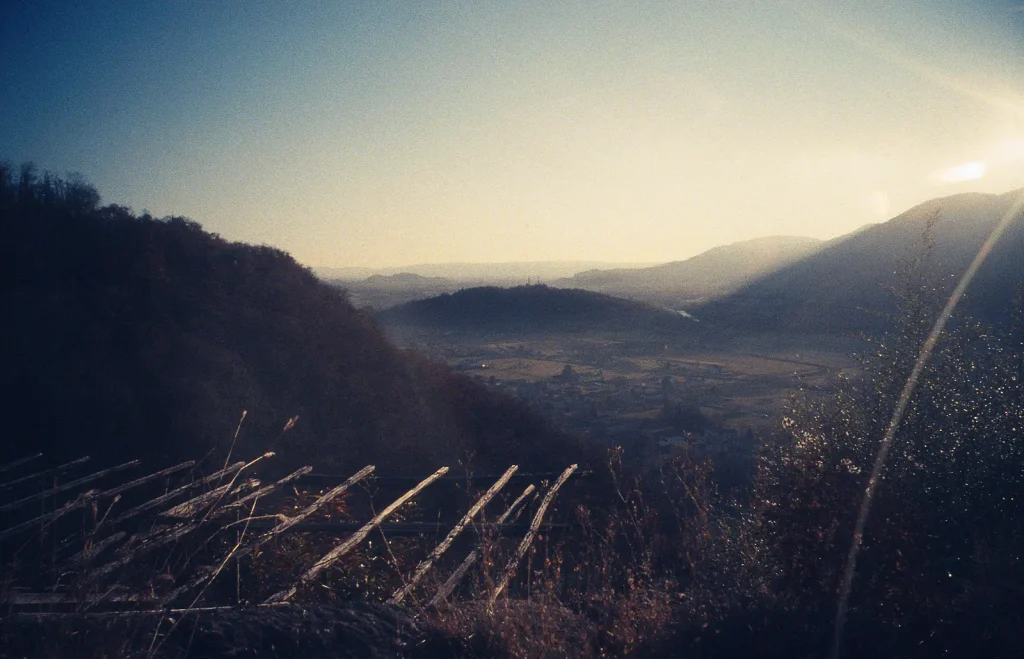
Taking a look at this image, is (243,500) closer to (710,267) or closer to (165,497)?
(165,497)

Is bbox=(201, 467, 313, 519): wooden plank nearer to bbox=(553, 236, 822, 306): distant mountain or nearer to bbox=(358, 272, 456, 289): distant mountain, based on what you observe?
bbox=(553, 236, 822, 306): distant mountain

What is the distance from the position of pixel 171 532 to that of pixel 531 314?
42.1 meters

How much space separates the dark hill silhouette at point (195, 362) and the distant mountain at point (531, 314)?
28.6m

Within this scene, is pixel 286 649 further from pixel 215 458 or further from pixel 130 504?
pixel 215 458

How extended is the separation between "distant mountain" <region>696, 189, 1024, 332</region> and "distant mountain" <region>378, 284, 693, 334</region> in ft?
17.5

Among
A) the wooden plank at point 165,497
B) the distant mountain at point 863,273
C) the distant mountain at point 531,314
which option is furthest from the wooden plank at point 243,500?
the distant mountain at point 531,314

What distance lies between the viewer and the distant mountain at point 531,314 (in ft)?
146

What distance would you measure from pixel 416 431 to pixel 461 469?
1.92 meters

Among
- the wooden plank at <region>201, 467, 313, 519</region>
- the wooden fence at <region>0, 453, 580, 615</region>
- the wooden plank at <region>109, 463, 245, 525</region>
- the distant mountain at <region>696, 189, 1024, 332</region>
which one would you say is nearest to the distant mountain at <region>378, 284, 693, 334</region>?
Answer: the distant mountain at <region>696, 189, 1024, 332</region>

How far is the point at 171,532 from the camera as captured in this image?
5.05 meters

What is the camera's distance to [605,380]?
77.7ft

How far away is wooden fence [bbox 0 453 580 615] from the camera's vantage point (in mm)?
3344

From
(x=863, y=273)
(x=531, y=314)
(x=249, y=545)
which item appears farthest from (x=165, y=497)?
(x=863, y=273)

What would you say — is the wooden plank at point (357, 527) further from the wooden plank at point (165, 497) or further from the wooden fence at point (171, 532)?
the wooden plank at point (165, 497)
